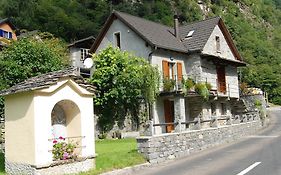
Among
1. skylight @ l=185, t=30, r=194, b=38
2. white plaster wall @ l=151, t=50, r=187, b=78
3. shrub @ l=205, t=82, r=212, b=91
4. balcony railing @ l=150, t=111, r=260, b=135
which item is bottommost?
balcony railing @ l=150, t=111, r=260, b=135

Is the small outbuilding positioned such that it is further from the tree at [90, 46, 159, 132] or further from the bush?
the bush

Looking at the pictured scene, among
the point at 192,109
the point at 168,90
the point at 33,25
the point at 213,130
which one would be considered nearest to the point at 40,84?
the point at 213,130

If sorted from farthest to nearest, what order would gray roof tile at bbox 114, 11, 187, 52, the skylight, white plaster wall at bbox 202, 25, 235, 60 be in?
the skylight → white plaster wall at bbox 202, 25, 235, 60 → gray roof tile at bbox 114, 11, 187, 52

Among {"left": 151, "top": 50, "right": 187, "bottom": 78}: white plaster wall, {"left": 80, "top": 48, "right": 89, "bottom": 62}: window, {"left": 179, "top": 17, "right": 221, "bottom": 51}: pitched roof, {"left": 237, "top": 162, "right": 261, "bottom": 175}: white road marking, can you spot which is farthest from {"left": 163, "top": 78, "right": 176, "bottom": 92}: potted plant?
{"left": 80, "top": 48, "right": 89, "bottom": 62}: window

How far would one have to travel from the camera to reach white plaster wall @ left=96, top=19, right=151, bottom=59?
28.4 metres

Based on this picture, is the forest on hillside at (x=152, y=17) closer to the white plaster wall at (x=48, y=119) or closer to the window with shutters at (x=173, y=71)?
the window with shutters at (x=173, y=71)

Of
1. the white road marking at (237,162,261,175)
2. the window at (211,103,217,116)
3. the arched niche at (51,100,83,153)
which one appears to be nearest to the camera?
the white road marking at (237,162,261,175)

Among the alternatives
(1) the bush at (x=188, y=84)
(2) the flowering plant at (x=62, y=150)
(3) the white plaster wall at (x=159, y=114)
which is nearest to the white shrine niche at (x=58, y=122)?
(2) the flowering plant at (x=62, y=150)

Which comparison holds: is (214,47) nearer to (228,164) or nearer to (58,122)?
(228,164)

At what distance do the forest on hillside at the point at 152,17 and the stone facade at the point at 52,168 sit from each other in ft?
138

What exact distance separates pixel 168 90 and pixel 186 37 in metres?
7.43

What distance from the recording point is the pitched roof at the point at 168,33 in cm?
2855

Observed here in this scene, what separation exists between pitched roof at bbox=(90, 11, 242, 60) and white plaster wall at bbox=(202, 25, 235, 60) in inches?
18.3

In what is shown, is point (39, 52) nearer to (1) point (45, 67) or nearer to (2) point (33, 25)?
(1) point (45, 67)
